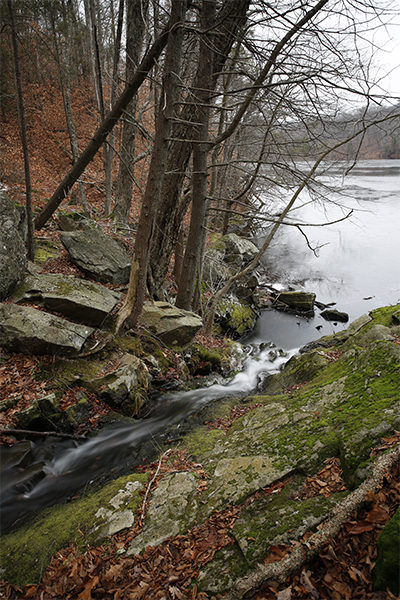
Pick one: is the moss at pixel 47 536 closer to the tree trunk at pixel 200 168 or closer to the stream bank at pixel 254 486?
the stream bank at pixel 254 486

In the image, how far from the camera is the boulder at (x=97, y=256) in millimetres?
6824

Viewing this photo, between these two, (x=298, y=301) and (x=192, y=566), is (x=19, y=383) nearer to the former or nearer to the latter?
(x=192, y=566)

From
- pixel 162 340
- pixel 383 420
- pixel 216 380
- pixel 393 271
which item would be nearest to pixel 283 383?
pixel 216 380

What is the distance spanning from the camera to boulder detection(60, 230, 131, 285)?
682 cm

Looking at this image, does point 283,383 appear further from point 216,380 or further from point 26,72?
point 26,72

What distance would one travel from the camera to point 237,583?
6.32 ft

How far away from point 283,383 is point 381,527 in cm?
404

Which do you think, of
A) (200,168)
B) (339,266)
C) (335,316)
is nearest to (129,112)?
(200,168)

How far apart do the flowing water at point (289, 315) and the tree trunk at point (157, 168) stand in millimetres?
1956

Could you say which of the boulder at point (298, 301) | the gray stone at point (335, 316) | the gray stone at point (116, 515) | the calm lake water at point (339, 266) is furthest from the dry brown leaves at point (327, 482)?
the boulder at point (298, 301)

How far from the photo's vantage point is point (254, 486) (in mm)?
2537

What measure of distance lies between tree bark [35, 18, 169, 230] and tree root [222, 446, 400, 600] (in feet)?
19.8

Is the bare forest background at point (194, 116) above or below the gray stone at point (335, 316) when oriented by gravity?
above

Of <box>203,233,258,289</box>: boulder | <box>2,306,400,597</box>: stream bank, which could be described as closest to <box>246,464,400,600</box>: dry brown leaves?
<box>2,306,400,597</box>: stream bank
